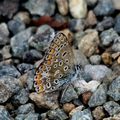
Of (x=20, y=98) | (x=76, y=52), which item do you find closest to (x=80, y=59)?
(x=76, y=52)

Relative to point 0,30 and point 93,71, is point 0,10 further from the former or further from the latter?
point 93,71

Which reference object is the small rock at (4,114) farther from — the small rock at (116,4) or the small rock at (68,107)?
the small rock at (116,4)

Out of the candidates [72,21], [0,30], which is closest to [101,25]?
[72,21]

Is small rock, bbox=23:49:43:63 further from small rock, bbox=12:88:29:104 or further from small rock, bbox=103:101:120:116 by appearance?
small rock, bbox=103:101:120:116

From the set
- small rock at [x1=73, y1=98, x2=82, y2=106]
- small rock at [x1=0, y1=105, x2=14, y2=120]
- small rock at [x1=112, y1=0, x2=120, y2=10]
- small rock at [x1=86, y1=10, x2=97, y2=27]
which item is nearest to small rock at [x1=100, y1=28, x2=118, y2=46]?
small rock at [x1=86, y1=10, x2=97, y2=27]

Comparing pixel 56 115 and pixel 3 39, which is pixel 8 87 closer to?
pixel 56 115

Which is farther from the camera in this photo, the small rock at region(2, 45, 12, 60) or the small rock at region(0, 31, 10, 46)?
the small rock at region(0, 31, 10, 46)
